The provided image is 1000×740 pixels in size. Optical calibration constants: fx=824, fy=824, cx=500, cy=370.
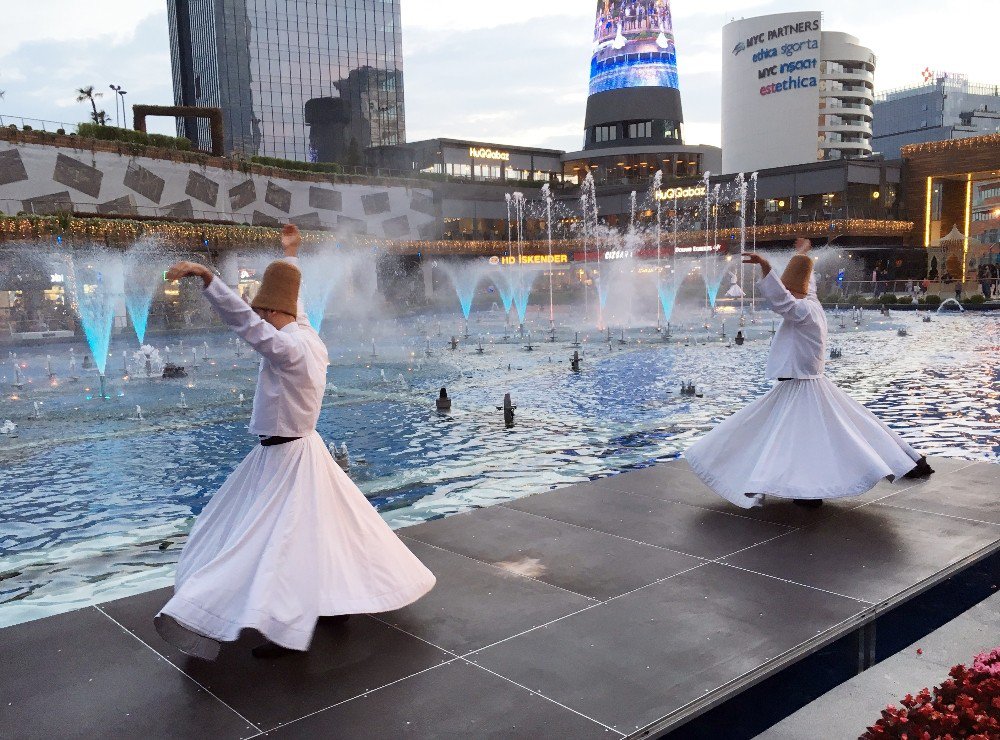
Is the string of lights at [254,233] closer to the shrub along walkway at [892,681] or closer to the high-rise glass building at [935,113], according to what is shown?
the shrub along walkway at [892,681]

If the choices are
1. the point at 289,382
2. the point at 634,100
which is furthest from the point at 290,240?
the point at 634,100

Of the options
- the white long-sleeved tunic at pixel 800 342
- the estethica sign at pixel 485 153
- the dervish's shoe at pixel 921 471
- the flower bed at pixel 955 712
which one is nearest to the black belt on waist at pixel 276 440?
the flower bed at pixel 955 712

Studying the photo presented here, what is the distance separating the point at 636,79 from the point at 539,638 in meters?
97.1

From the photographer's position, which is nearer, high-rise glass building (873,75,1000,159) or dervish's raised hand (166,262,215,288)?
dervish's raised hand (166,262,215,288)

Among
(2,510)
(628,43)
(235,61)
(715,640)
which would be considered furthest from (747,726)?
(235,61)

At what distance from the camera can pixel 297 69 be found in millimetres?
103500

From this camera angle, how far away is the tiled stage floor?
12.0ft

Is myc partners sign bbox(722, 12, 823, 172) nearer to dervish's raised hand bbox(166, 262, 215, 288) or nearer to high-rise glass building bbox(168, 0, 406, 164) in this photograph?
high-rise glass building bbox(168, 0, 406, 164)

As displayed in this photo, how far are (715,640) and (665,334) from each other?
1020 inches

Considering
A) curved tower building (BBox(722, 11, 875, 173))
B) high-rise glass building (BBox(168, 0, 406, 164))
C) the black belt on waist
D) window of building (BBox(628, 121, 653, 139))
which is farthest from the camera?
high-rise glass building (BBox(168, 0, 406, 164))

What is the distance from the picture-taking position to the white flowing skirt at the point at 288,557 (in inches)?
156

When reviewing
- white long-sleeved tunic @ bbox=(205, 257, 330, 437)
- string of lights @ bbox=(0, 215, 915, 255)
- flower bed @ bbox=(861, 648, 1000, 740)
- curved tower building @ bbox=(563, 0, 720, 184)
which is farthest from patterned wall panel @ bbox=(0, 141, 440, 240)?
flower bed @ bbox=(861, 648, 1000, 740)

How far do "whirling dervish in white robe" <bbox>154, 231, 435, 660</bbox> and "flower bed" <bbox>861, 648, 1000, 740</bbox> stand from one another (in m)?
2.45

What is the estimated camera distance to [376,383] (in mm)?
19109
